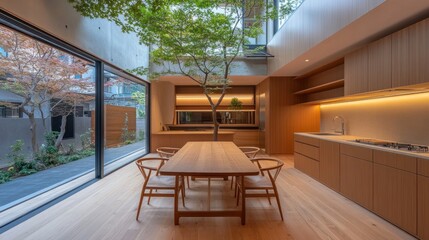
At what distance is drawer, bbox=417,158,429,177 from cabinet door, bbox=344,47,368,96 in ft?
5.10

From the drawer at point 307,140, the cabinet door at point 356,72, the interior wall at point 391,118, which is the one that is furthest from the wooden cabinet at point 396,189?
the drawer at point 307,140

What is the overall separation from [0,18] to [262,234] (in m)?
3.55

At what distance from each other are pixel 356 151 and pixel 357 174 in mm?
316

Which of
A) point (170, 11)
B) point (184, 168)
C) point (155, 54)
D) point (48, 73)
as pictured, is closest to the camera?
point (184, 168)

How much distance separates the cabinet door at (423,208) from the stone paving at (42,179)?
15.0 feet

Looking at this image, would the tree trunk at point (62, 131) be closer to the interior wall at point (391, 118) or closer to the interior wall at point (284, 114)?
the interior wall at point (391, 118)

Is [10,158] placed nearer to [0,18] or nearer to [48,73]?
[48,73]

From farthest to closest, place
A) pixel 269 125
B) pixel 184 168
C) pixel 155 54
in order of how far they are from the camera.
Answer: pixel 269 125 < pixel 155 54 < pixel 184 168

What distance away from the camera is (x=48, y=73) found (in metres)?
3.30

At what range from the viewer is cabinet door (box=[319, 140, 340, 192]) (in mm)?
3650

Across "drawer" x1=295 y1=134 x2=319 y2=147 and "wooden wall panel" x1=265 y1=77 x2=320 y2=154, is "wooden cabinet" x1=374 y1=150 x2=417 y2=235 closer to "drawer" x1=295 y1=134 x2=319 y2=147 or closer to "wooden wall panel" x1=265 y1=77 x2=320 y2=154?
"drawer" x1=295 y1=134 x2=319 y2=147

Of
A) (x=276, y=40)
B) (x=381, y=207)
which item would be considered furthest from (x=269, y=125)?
(x=381, y=207)

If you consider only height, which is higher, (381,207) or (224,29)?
(224,29)

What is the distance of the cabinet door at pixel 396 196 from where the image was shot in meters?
2.31
